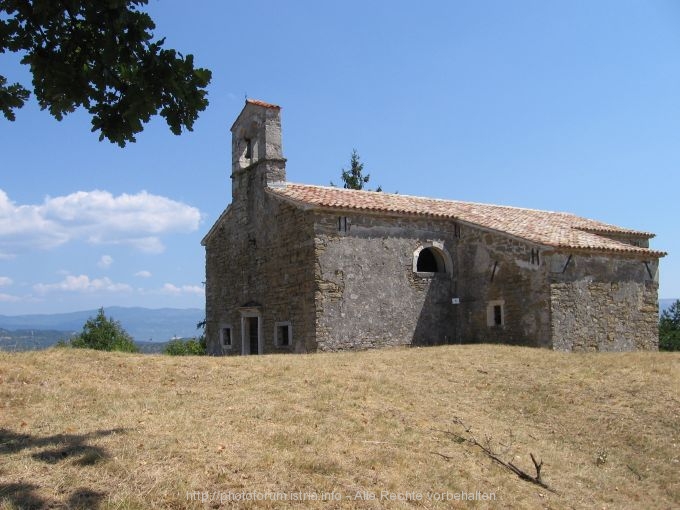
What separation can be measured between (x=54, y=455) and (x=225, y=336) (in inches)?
624

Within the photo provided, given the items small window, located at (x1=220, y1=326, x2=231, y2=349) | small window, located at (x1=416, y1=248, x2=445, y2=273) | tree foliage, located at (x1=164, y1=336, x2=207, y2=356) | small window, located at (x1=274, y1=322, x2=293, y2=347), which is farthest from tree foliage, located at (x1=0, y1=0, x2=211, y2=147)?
tree foliage, located at (x1=164, y1=336, x2=207, y2=356)

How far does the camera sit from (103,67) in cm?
695

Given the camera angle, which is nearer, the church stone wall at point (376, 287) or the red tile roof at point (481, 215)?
the church stone wall at point (376, 287)

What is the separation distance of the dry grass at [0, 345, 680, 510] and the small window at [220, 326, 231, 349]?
8.17m

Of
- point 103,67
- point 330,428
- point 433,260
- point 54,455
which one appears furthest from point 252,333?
point 103,67

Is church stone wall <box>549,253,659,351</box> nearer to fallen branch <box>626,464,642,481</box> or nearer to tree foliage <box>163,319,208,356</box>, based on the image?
fallen branch <box>626,464,642,481</box>

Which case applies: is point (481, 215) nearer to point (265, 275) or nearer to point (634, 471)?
point (265, 275)

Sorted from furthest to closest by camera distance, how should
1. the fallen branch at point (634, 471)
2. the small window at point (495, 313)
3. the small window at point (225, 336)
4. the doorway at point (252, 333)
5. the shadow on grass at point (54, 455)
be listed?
1. the small window at point (225, 336)
2. the doorway at point (252, 333)
3. the small window at point (495, 313)
4. the fallen branch at point (634, 471)
5. the shadow on grass at point (54, 455)

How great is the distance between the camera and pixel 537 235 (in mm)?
19359

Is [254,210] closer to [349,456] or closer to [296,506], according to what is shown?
[349,456]

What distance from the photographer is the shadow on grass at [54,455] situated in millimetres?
6652

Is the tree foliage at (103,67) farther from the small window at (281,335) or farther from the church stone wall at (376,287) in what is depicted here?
the small window at (281,335)

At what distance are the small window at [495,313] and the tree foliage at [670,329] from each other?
15819 millimetres

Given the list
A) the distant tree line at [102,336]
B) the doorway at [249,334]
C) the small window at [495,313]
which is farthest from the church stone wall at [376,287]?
Result: the distant tree line at [102,336]
